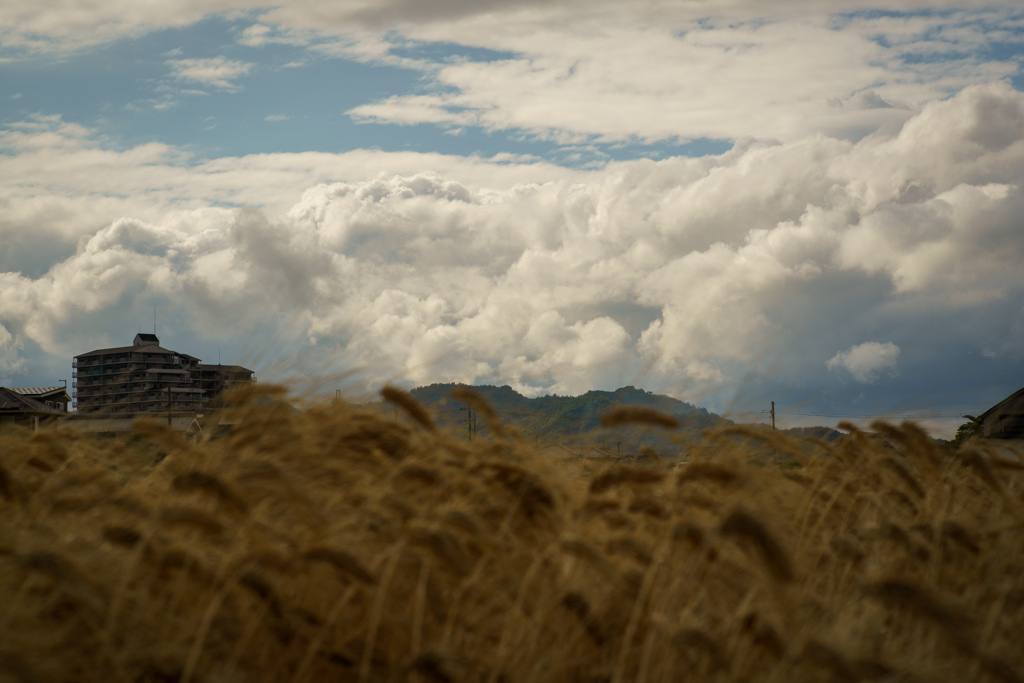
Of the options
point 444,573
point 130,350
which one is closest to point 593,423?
point 444,573

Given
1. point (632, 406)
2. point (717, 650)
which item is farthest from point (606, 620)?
point (632, 406)

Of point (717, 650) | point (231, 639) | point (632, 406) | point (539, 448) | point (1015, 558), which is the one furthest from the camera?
point (539, 448)

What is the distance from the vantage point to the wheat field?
11.3 ft

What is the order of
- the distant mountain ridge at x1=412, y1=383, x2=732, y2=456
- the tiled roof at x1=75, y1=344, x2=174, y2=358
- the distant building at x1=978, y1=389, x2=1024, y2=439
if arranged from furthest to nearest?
the tiled roof at x1=75, y1=344, x2=174, y2=358
the distant building at x1=978, y1=389, x2=1024, y2=439
the distant mountain ridge at x1=412, y1=383, x2=732, y2=456

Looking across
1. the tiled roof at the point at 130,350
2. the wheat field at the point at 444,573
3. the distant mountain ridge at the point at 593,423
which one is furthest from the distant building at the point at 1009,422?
the tiled roof at the point at 130,350

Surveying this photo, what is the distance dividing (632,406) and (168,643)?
298 cm

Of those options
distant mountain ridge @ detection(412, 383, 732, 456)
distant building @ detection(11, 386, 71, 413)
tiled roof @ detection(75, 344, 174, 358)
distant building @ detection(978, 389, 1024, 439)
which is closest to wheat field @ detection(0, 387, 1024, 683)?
distant mountain ridge @ detection(412, 383, 732, 456)

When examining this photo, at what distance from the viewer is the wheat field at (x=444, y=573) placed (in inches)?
135

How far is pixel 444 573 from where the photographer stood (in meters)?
4.37

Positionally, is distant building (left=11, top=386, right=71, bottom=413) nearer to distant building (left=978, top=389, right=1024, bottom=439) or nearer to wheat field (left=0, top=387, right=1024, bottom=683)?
distant building (left=978, top=389, right=1024, bottom=439)

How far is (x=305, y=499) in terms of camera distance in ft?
13.1

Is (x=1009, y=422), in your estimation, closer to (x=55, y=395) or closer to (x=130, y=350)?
(x=55, y=395)

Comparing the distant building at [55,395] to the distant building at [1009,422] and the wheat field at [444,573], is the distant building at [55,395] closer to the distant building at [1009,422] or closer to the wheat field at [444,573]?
the distant building at [1009,422]

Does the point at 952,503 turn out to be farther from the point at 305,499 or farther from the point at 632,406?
the point at 305,499
